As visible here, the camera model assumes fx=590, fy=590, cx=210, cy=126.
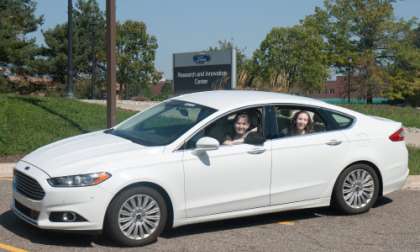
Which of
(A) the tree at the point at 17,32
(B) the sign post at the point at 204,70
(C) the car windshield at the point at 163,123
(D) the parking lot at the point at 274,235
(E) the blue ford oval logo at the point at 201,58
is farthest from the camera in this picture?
(A) the tree at the point at 17,32

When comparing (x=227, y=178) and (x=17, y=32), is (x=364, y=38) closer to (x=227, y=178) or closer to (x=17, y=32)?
(x=17, y=32)

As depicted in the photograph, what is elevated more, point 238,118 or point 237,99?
point 237,99

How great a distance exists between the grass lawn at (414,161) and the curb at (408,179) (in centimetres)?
65

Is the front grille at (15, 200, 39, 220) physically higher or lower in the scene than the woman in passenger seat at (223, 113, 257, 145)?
lower

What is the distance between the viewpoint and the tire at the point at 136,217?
568cm

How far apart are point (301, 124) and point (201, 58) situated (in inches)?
528

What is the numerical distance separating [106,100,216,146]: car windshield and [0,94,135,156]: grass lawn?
575 centimetres

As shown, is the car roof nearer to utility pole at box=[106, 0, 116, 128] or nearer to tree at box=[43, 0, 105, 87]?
utility pole at box=[106, 0, 116, 128]

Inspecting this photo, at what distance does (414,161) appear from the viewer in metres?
11.9

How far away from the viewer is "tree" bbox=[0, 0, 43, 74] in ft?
137

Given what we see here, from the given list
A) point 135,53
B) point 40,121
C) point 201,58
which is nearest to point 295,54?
point 135,53

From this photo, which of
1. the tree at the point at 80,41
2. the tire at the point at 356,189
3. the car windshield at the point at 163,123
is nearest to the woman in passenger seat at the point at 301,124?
the tire at the point at 356,189

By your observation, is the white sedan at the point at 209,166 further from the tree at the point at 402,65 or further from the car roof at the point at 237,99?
the tree at the point at 402,65

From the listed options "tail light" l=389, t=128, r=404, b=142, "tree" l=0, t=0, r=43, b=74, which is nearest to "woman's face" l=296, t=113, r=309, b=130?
"tail light" l=389, t=128, r=404, b=142
